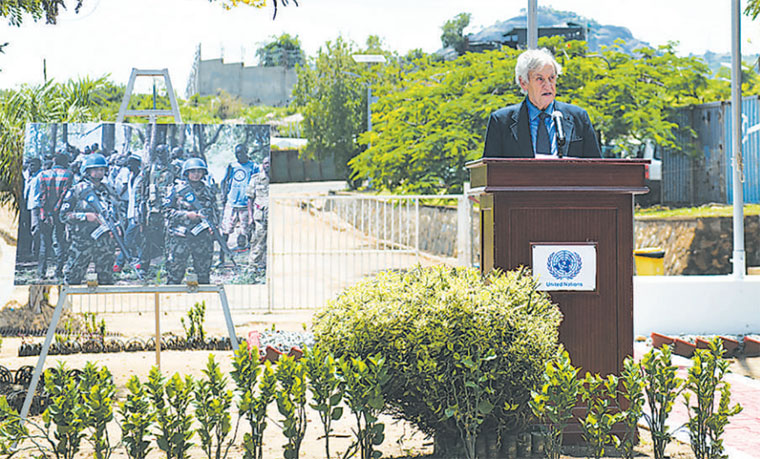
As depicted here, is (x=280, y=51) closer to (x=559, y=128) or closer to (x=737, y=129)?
(x=737, y=129)

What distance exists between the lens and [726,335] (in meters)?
10.1

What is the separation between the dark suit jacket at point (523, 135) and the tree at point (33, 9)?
11.9 ft

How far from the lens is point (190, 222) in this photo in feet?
22.5

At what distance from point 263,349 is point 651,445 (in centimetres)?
461

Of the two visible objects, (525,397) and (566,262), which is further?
(566,262)

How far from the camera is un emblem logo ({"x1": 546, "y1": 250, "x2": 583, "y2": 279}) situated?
508 cm

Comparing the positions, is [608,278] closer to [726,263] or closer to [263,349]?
[263,349]

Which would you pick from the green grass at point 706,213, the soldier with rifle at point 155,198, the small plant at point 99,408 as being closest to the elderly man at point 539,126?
the small plant at point 99,408

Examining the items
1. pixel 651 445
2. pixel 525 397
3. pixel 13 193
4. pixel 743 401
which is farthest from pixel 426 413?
pixel 13 193

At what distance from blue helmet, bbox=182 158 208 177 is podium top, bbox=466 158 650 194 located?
103 inches

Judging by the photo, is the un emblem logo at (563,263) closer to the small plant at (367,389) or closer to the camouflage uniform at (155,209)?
the small plant at (367,389)

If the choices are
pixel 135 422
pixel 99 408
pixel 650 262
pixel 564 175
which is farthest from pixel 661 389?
pixel 650 262

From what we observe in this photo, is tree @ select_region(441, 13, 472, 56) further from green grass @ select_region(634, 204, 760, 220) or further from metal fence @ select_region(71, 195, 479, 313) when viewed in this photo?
green grass @ select_region(634, 204, 760, 220)

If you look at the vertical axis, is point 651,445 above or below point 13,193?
below
